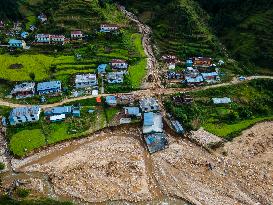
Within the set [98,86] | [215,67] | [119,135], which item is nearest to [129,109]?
[119,135]

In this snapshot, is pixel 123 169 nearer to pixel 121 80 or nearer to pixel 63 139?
pixel 63 139

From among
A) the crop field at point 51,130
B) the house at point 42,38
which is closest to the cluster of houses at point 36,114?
the crop field at point 51,130

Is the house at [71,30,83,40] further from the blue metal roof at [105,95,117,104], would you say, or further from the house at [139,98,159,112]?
the house at [139,98,159,112]

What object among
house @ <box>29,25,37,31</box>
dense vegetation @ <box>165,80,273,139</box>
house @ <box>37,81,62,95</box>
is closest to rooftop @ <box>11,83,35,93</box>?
house @ <box>37,81,62,95</box>

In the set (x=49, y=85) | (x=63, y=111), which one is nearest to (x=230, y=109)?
(x=63, y=111)

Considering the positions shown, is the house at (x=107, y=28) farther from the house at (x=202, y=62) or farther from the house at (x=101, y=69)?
the house at (x=202, y=62)

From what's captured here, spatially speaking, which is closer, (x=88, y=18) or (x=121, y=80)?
(x=121, y=80)
